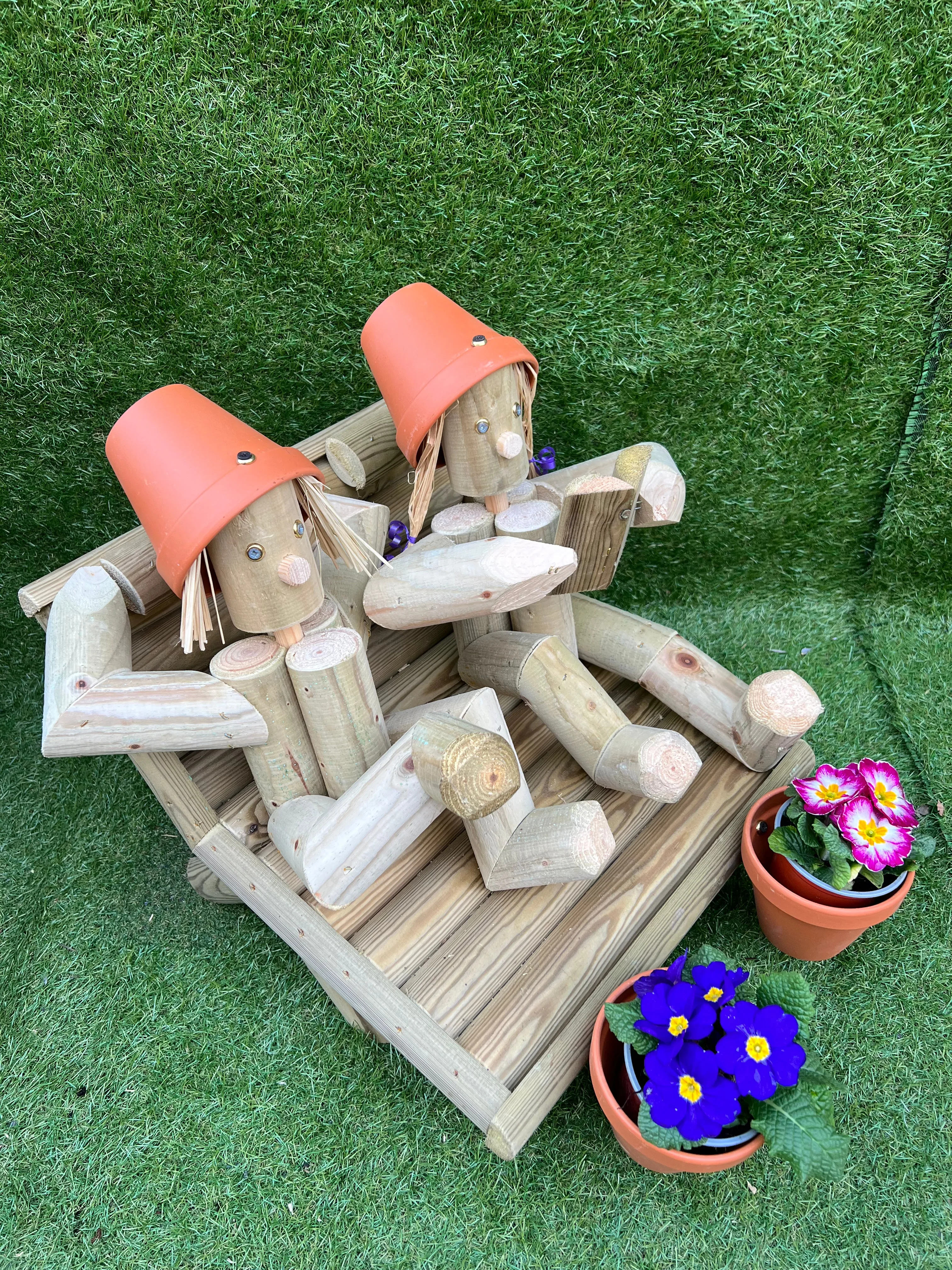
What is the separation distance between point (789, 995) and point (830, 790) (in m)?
0.34

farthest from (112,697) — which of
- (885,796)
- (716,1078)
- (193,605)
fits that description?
(885,796)

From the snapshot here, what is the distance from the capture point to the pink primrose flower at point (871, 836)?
4.28ft

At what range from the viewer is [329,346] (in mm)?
1873

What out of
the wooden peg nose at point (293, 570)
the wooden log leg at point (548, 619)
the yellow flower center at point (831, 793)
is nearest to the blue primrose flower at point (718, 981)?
the yellow flower center at point (831, 793)

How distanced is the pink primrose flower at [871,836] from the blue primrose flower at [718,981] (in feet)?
0.92

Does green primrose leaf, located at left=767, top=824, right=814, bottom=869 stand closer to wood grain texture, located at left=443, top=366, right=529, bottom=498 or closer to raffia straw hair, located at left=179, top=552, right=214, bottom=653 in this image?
wood grain texture, located at left=443, top=366, right=529, bottom=498

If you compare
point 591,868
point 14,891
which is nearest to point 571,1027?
point 591,868

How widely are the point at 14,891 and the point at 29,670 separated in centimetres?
59

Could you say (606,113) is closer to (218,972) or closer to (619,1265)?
(218,972)

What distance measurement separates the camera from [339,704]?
1.29 meters

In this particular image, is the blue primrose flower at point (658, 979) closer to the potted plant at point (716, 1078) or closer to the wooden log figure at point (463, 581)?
the potted plant at point (716, 1078)

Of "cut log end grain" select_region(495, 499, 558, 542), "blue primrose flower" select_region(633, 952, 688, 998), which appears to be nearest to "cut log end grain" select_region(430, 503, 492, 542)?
"cut log end grain" select_region(495, 499, 558, 542)

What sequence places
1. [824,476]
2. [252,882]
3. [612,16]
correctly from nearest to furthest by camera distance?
[252,882] → [612,16] → [824,476]

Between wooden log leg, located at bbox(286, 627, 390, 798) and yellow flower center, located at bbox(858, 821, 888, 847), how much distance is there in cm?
79
